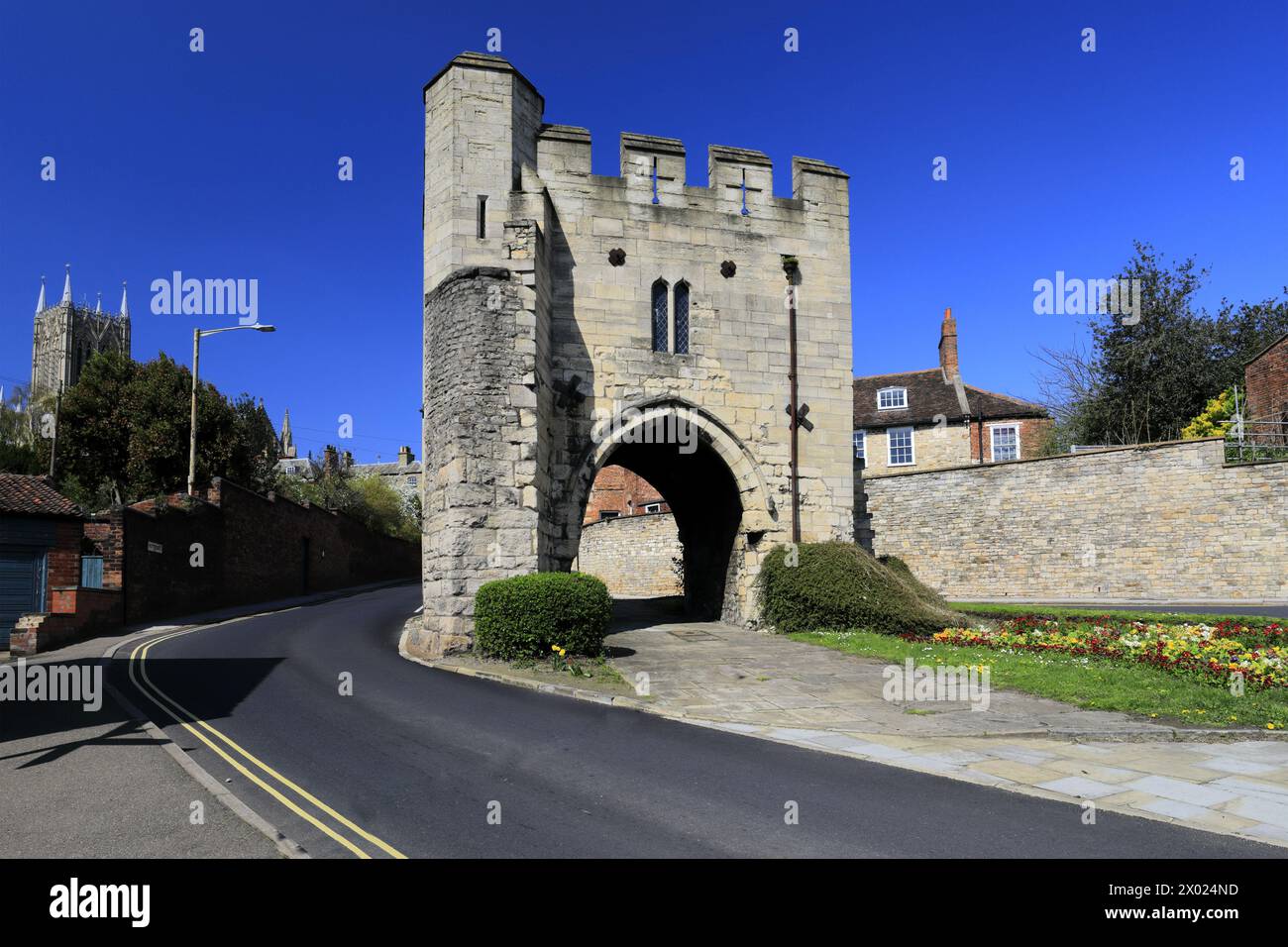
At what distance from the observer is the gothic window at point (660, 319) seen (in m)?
17.5

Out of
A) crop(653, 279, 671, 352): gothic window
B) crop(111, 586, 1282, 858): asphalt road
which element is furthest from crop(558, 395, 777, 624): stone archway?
crop(111, 586, 1282, 858): asphalt road

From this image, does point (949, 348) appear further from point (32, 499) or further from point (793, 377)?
point (32, 499)

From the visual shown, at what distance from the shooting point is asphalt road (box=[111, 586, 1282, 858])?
16.8 ft

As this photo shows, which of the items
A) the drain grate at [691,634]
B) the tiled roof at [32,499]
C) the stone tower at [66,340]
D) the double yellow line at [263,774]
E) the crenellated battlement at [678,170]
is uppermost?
the stone tower at [66,340]

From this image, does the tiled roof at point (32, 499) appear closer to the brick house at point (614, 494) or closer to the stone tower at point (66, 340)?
the brick house at point (614, 494)

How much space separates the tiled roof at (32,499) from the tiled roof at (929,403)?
3135 centimetres

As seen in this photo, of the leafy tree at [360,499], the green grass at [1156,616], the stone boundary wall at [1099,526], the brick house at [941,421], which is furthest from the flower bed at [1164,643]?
the leafy tree at [360,499]

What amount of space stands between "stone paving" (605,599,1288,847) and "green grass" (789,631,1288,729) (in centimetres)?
38

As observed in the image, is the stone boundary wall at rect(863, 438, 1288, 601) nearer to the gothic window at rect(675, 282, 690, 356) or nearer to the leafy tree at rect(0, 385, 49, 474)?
the gothic window at rect(675, 282, 690, 356)

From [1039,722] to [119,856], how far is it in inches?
319

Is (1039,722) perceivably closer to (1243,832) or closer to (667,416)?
(1243,832)
